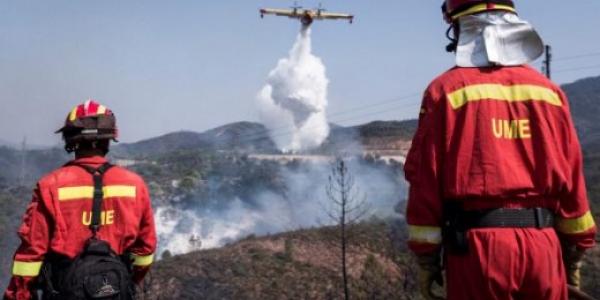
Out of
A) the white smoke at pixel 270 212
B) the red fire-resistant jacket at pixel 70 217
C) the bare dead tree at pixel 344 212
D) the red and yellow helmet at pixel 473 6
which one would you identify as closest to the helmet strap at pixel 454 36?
the red and yellow helmet at pixel 473 6

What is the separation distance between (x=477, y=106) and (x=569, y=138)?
467mm

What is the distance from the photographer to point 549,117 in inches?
112

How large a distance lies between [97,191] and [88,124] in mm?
436

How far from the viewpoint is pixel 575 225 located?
2.85 meters

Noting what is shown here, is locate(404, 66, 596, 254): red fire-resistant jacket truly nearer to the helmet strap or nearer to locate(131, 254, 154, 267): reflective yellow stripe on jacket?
the helmet strap

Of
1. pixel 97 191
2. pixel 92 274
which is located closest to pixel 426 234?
pixel 92 274

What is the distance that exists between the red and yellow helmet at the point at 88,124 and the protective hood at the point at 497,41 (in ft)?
7.39

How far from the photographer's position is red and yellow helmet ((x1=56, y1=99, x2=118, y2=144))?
4.05 metres

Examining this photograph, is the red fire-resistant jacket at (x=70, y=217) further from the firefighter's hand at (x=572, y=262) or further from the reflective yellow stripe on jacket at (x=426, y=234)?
the firefighter's hand at (x=572, y=262)

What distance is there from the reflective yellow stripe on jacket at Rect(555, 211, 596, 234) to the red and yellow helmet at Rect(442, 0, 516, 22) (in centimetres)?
98

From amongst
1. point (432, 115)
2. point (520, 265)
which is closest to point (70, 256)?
point (432, 115)

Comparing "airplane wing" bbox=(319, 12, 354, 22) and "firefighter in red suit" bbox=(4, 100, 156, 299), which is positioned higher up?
"airplane wing" bbox=(319, 12, 354, 22)

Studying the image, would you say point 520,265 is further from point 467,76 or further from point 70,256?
point 70,256

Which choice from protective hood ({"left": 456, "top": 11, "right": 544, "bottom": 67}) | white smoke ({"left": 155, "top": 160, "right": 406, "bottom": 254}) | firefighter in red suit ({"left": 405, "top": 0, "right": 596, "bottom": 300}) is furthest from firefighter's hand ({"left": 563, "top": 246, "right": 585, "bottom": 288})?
white smoke ({"left": 155, "top": 160, "right": 406, "bottom": 254})
